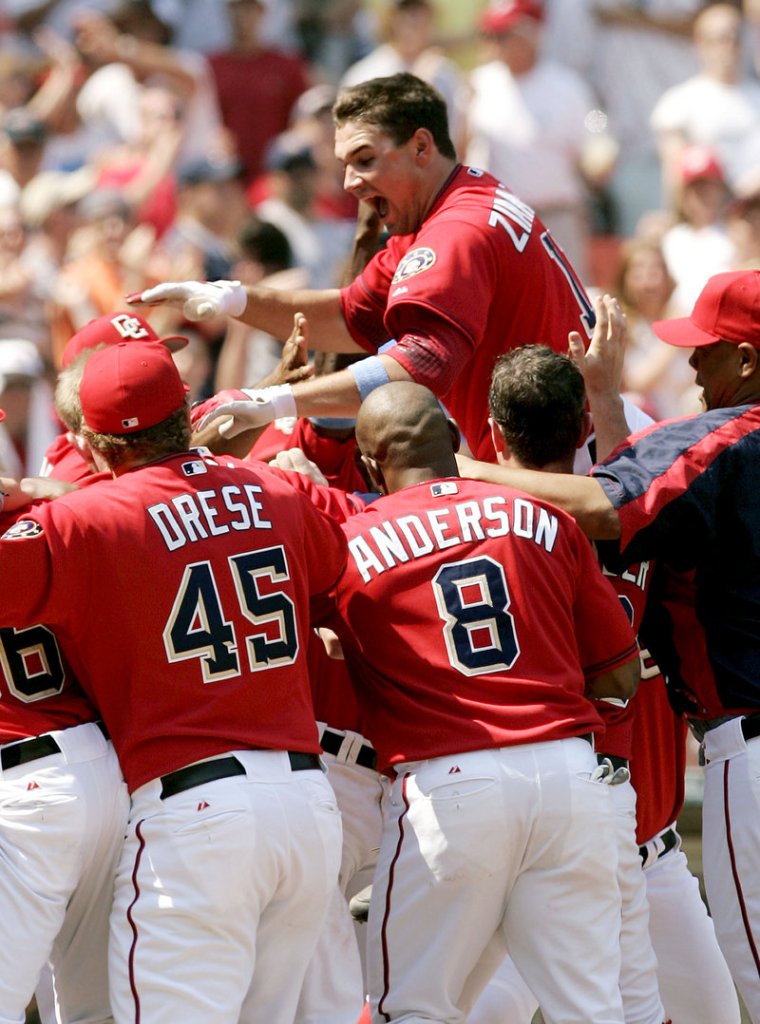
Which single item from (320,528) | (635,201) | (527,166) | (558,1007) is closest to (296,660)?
(320,528)

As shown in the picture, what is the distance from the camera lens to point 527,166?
403 inches

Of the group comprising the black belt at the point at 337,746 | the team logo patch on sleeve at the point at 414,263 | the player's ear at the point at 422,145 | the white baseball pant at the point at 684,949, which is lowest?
the white baseball pant at the point at 684,949

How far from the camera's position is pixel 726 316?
4625mm

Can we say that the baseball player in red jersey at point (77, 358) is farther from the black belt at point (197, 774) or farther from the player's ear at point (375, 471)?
the black belt at point (197, 774)

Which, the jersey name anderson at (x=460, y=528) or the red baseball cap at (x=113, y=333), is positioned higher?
the red baseball cap at (x=113, y=333)

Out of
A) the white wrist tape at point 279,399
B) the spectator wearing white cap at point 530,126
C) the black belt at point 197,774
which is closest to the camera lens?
the black belt at point 197,774

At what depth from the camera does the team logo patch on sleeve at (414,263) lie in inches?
189

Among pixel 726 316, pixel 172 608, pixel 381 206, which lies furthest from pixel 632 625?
pixel 381 206

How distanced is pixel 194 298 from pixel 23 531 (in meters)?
1.35

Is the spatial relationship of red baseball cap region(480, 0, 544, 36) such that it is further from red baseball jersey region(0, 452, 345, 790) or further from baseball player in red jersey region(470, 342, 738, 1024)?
red baseball jersey region(0, 452, 345, 790)

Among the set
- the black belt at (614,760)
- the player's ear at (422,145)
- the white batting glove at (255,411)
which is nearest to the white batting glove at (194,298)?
the white batting glove at (255,411)

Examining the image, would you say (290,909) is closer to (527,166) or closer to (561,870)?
(561,870)

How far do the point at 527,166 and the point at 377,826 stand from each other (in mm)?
6178

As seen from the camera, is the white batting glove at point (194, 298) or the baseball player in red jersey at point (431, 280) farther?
the white batting glove at point (194, 298)
